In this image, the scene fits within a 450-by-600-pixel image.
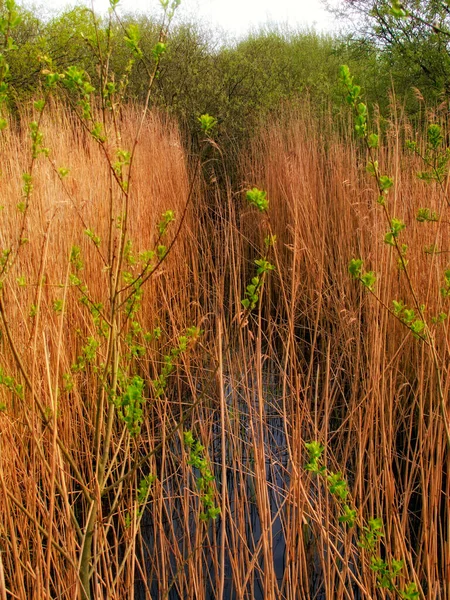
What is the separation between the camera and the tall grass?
4.48 feet

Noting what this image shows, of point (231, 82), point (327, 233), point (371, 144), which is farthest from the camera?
point (231, 82)

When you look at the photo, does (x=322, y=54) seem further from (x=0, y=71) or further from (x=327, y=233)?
(x=0, y=71)

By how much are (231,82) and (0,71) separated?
248 inches

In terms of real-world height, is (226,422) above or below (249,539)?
above

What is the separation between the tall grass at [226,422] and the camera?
1364mm

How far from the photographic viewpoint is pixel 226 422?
2.46 meters

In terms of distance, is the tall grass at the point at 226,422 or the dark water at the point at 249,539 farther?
the dark water at the point at 249,539

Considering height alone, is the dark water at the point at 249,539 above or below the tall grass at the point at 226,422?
below

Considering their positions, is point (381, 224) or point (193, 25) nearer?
point (381, 224)

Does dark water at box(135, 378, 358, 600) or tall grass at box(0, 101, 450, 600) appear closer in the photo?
tall grass at box(0, 101, 450, 600)

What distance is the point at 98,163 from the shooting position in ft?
10.5

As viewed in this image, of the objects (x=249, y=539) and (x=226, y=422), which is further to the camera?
(x=226, y=422)

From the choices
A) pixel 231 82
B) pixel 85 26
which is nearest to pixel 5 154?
pixel 231 82

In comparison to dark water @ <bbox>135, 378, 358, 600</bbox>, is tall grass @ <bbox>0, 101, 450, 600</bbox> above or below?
above
